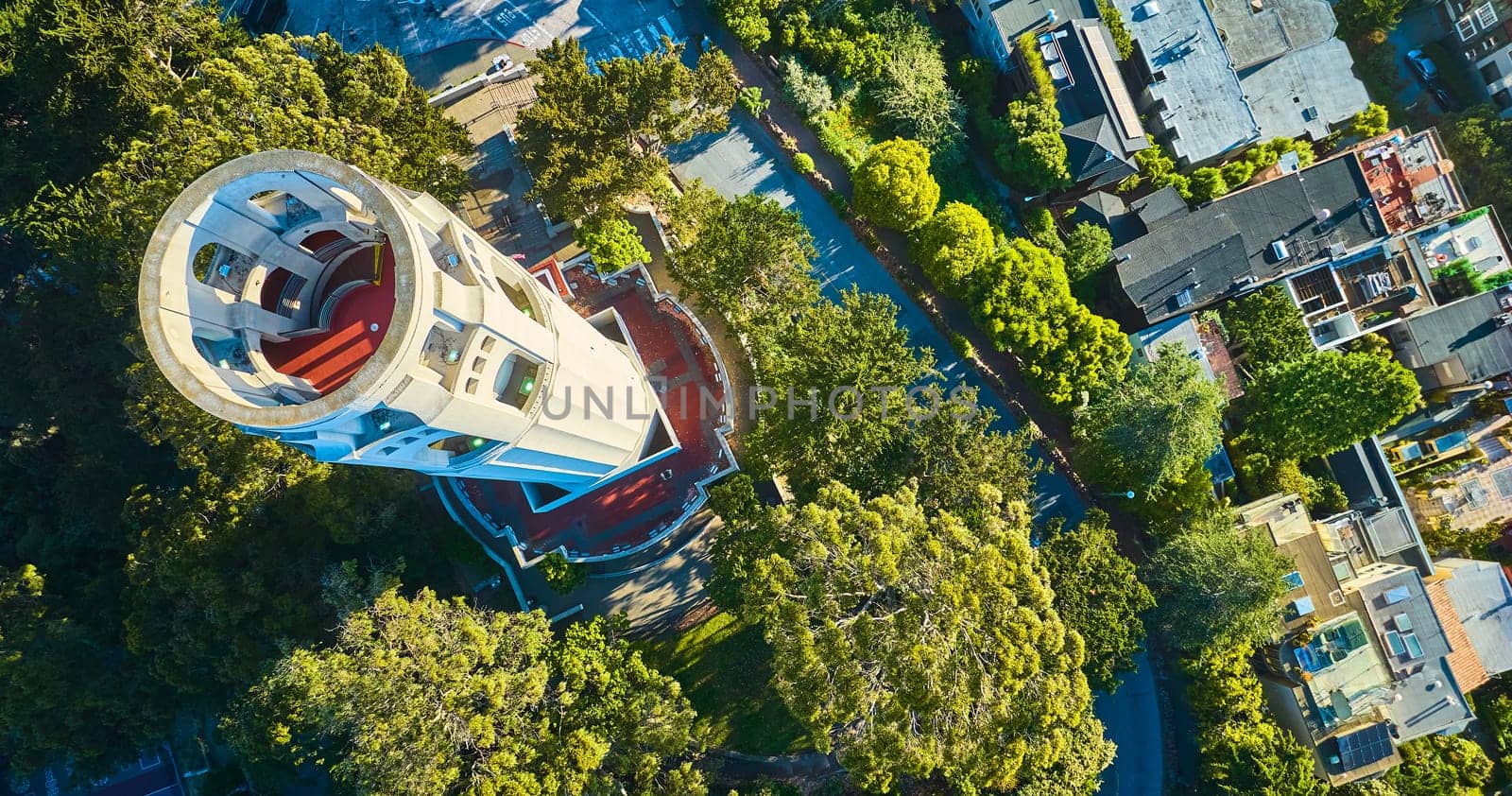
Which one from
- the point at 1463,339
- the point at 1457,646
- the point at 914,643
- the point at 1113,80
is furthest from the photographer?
the point at 1113,80

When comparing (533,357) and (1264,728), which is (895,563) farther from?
(1264,728)

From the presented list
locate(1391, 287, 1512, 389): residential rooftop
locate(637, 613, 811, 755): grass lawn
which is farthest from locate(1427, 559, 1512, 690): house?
locate(637, 613, 811, 755): grass lawn

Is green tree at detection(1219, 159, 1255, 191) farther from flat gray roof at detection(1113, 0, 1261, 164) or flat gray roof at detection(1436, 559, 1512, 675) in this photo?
flat gray roof at detection(1436, 559, 1512, 675)

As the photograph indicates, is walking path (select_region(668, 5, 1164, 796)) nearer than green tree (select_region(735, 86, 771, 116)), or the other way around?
green tree (select_region(735, 86, 771, 116))

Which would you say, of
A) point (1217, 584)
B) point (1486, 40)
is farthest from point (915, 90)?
point (1486, 40)

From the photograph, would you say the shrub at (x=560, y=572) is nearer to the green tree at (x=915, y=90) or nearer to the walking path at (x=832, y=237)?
the walking path at (x=832, y=237)

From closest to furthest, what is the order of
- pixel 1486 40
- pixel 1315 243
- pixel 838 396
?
pixel 838 396 < pixel 1315 243 < pixel 1486 40

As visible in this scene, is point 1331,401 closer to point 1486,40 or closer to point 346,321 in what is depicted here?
point 1486,40
